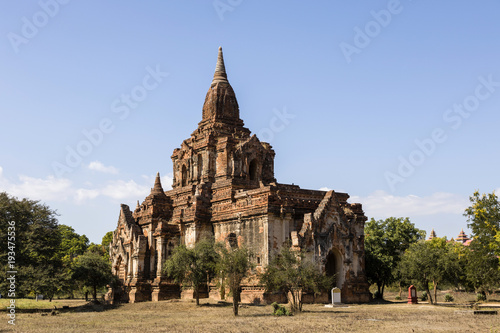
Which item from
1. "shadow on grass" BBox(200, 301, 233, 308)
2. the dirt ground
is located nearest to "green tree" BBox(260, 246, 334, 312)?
the dirt ground

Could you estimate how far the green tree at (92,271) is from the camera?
3744 centimetres

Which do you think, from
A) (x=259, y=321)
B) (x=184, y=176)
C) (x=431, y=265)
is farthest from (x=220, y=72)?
(x=259, y=321)

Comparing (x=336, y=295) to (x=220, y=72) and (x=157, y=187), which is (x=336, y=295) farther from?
(x=220, y=72)

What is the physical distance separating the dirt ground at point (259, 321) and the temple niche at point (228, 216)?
4.14 meters

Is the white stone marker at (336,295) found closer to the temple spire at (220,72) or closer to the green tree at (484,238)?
the green tree at (484,238)

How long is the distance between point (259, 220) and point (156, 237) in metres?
10.4

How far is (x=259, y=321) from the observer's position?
2386cm

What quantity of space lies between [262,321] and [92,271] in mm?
18479

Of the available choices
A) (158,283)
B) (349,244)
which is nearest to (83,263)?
(158,283)

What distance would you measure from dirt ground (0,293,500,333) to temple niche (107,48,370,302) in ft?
13.6

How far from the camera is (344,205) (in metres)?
39.4

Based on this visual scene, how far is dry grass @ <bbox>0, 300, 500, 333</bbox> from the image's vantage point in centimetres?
2128

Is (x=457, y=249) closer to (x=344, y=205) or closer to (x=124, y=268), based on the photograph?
(x=344, y=205)

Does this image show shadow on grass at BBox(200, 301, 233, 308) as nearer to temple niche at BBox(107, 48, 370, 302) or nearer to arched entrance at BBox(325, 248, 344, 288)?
temple niche at BBox(107, 48, 370, 302)
